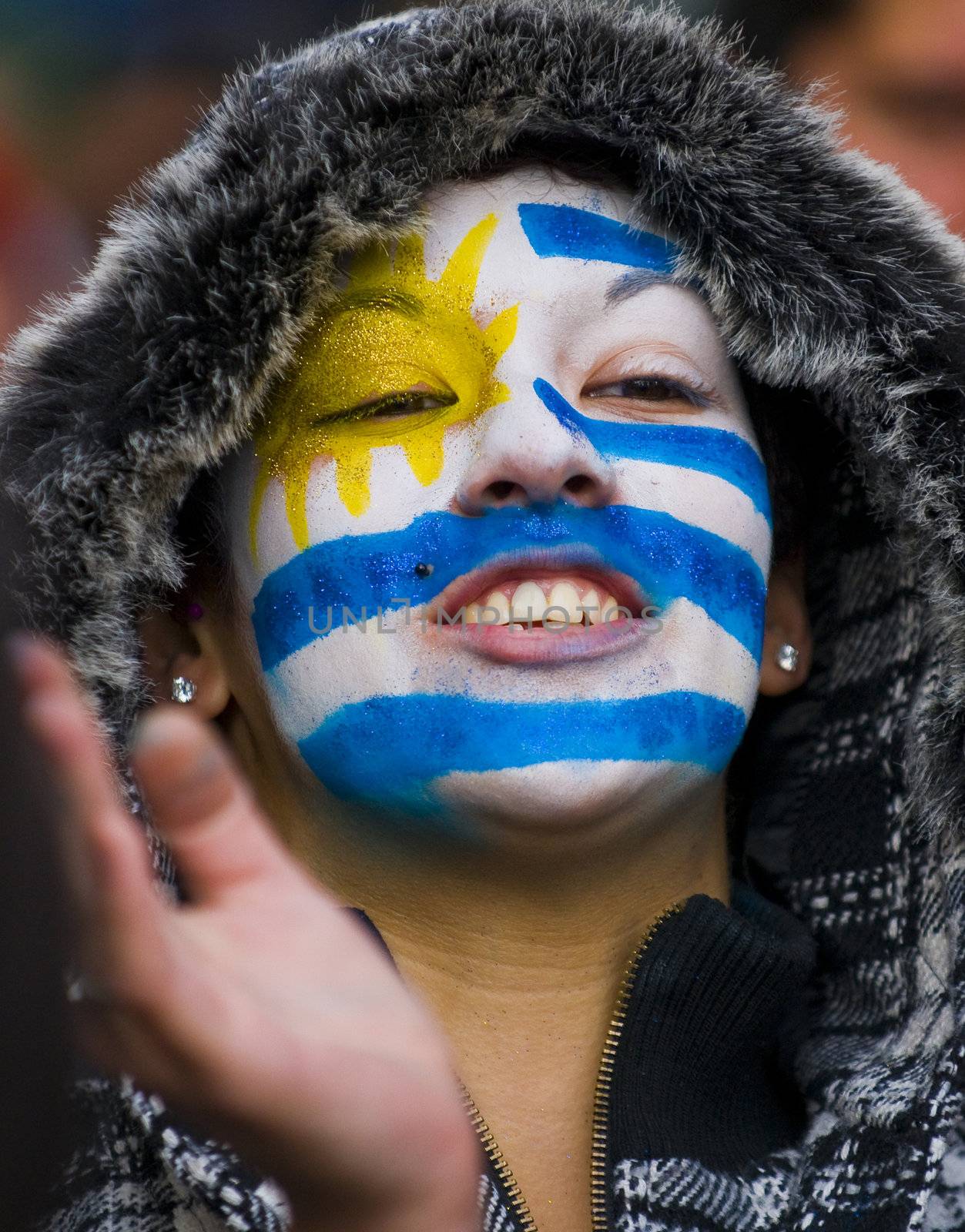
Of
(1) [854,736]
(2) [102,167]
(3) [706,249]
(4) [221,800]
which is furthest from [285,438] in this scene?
(2) [102,167]

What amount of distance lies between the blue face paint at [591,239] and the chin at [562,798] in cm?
84

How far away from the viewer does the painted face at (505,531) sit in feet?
6.95

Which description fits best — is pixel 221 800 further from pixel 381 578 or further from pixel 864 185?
pixel 864 185

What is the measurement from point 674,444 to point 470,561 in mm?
409

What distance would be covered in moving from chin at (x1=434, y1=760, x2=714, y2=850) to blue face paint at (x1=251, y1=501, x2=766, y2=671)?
26 cm

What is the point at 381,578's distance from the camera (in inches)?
85.0

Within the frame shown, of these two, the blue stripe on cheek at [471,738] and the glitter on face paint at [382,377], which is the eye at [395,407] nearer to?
the glitter on face paint at [382,377]

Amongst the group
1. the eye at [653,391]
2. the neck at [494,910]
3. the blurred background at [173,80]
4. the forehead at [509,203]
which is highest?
the blurred background at [173,80]

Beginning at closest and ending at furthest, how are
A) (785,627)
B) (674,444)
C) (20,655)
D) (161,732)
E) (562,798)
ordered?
(20,655) → (161,732) → (562,798) → (674,444) → (785,627)

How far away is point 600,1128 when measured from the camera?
2104 mm

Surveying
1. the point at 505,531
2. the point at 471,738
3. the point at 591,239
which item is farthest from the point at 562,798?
the point at 591,239

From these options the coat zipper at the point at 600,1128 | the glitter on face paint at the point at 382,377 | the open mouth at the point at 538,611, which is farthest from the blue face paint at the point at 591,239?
the coat zipper at the point at 600,1128

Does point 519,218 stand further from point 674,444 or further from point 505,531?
point 505,531

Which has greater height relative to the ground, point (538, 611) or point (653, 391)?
point (653, 391)
